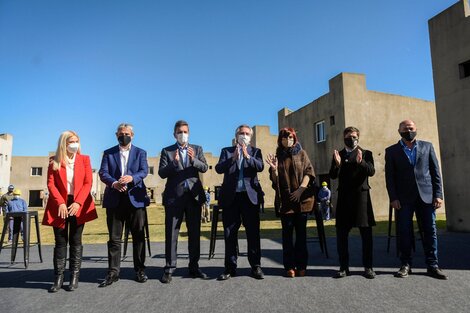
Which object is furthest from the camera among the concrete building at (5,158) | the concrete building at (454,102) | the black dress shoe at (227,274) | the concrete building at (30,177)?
the concrete building at (30,177)

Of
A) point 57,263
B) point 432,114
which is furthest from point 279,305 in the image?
point 432,114

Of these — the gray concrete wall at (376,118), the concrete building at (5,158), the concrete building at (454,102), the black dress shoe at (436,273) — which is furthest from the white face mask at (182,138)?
the concrete building at (5,158)

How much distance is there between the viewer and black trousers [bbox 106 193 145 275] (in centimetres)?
468

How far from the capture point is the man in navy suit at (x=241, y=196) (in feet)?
15.9

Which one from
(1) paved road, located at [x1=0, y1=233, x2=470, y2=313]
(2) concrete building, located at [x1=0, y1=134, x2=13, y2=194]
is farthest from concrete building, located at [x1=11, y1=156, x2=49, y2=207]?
(1) paved road, located at [x1=0, y1=233, x2=470, y2=313]

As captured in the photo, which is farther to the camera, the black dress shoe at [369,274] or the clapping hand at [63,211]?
the black dress shoe at [369,274]

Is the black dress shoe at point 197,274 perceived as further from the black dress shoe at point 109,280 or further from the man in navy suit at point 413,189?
the man in navy suit at point 413,189

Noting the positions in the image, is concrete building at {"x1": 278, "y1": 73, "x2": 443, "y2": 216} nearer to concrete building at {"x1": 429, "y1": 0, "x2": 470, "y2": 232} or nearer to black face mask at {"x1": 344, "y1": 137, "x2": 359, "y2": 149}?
concrete building at {"x1": 429, "y1": 0, "x2": 470, "y2": 232}

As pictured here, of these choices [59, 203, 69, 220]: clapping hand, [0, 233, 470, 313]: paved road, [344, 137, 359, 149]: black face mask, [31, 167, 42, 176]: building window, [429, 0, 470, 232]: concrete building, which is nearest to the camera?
[0, 233, 470, 313]: paved road

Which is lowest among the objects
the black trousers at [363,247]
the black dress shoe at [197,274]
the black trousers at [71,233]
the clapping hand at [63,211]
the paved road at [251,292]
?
the paved road at [251,292]

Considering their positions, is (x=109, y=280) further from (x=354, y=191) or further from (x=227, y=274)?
(x=354, y=191)

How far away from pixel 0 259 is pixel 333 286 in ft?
22.0

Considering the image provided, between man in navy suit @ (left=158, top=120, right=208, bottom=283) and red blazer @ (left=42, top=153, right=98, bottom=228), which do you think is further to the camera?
man in navy suit @ (left=158, top=120, right=208, bottom=283)

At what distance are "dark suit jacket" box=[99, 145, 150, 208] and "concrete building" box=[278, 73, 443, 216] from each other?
16094mm
